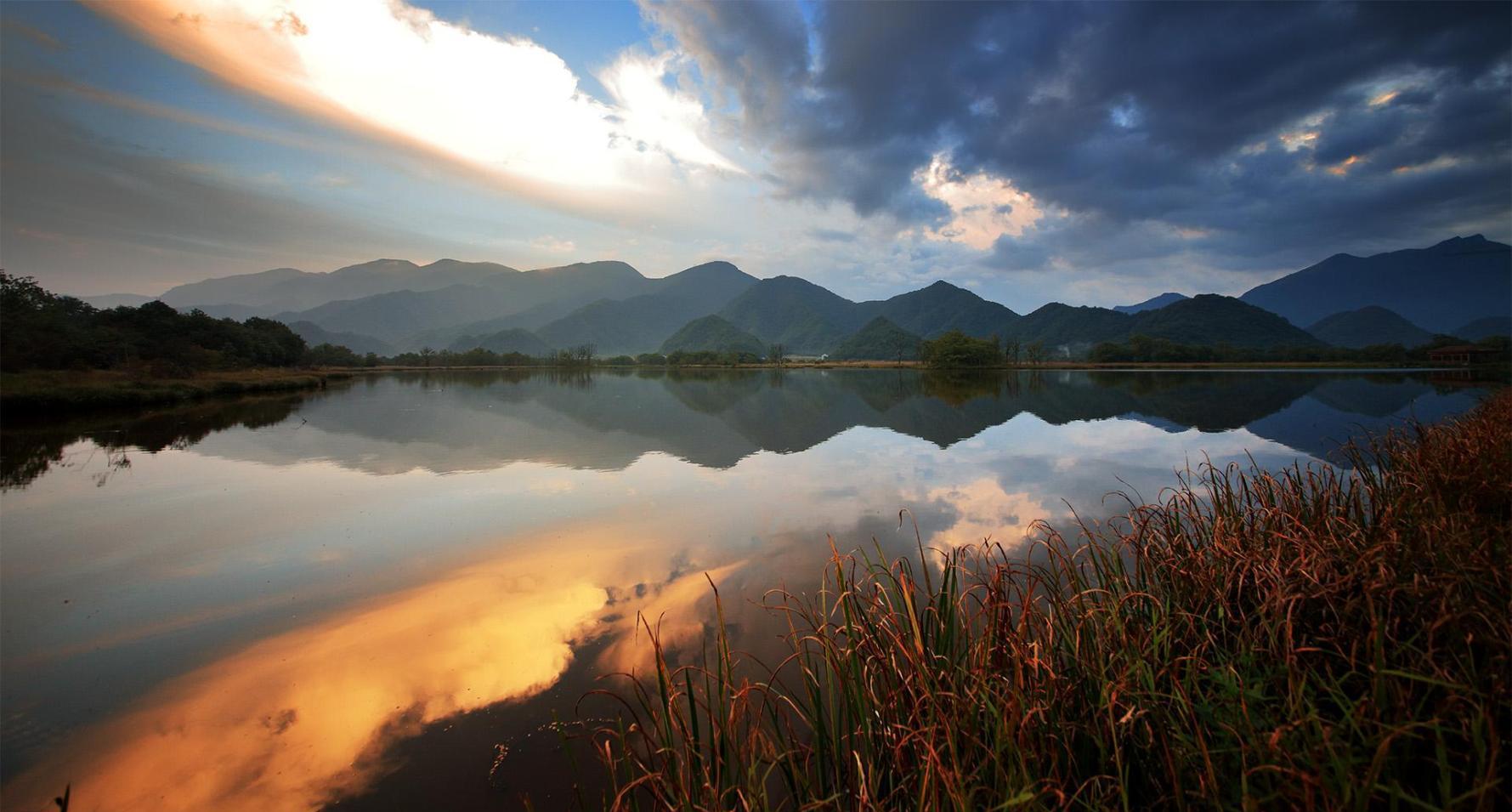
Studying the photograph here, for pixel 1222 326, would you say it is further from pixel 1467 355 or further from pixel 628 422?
pixel 628 422

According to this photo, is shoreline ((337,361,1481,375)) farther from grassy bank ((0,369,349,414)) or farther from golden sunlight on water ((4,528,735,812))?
golden sunlight on water ((4,528,735,812))

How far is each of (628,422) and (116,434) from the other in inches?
691

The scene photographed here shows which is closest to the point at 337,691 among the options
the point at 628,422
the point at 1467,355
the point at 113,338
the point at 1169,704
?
the point at 1169,704

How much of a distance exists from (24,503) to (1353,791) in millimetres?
17680

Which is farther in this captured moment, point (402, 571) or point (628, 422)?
point (628, 422)

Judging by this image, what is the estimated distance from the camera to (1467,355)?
6756 centimetres

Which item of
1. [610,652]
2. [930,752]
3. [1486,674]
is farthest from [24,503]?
[1486,674]

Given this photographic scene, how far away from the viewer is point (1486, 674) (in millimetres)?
1943

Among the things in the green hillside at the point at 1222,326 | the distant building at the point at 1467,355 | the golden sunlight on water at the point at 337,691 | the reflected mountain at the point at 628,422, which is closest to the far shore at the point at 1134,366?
the distant building at the point at 1467,355

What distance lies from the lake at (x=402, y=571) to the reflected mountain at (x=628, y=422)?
0.32m

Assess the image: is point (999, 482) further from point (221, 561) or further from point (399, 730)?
point (221, 561)

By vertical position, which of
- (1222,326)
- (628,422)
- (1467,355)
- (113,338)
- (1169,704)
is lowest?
(1467,355)

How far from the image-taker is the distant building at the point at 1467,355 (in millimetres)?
67500

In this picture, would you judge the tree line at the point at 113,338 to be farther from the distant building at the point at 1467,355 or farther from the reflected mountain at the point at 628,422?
the distant building at the point at 1467,355
